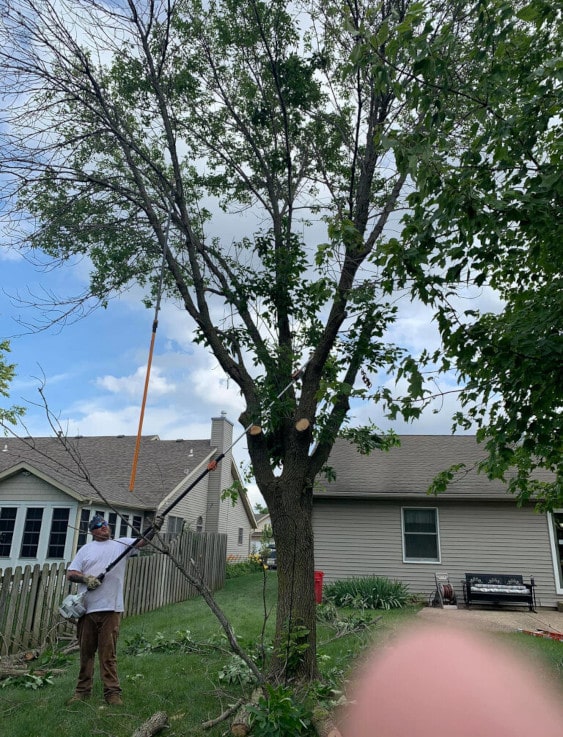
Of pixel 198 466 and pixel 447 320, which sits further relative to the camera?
pixel 198 466

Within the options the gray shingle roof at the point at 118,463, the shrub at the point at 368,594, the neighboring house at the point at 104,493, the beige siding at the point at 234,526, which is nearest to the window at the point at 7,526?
the neighboring house at the point at 104,493

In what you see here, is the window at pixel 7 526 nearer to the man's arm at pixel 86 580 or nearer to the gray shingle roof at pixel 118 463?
the gray shingle roof at pixel 118 463

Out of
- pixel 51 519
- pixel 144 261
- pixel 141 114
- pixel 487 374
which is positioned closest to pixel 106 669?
pixel 487 374

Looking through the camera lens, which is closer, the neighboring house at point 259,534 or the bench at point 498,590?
the neighboring house at point 259,534

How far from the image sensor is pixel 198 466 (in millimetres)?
22219

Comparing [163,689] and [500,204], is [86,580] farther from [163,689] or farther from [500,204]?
[500,204]

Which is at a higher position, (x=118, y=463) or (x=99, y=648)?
(x=118, y=463)

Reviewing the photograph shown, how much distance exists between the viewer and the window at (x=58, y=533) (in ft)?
48.6

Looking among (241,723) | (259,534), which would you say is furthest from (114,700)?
(259,534)

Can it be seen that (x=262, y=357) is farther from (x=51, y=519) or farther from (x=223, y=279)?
(x=51, y=519)

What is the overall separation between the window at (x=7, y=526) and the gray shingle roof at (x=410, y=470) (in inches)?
332

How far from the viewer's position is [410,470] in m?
15.9

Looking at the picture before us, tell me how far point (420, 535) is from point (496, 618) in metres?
3.32

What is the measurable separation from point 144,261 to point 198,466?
14.5 m
